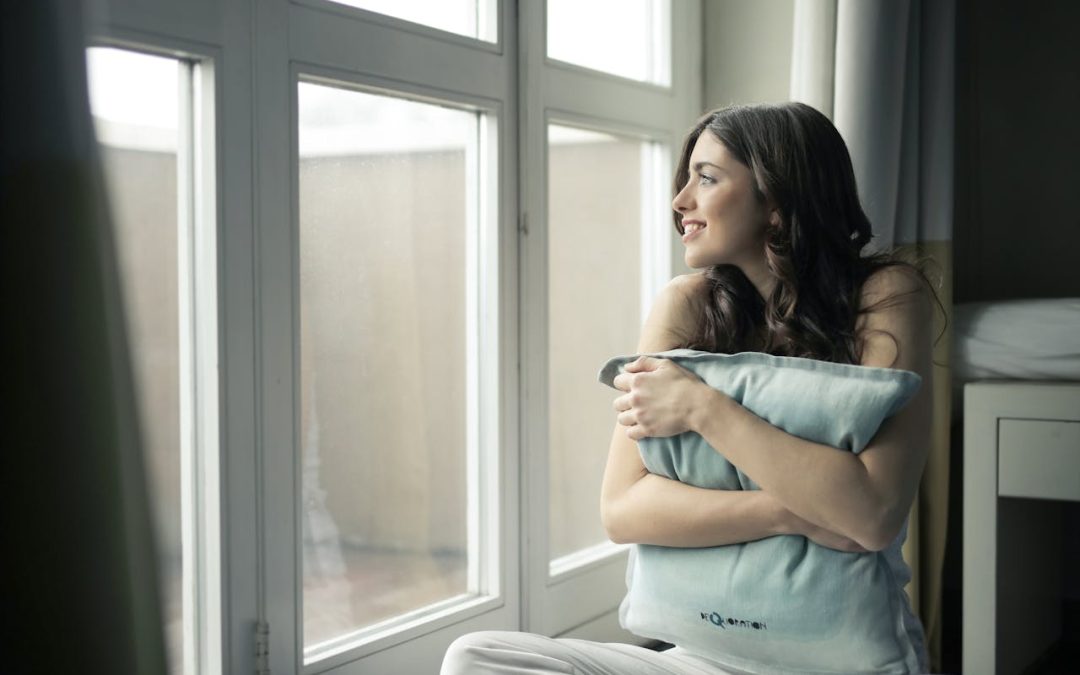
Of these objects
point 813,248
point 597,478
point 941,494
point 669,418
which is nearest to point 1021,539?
point 941,494

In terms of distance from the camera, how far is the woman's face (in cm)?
138

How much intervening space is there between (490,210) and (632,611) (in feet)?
2.77

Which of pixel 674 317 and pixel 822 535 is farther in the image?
pixel 674 317

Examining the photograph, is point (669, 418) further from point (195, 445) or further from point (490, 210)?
point (490, 210)

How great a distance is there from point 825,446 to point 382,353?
80 cm

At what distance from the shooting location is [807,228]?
1359mm

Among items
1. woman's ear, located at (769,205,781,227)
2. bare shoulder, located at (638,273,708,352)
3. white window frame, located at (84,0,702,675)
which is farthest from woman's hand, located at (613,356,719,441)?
white window frame, located at (84,0,702,675)

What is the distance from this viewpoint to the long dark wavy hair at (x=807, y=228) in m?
1.34

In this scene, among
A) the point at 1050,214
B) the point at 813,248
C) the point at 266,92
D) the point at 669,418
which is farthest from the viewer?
the point at 1050,214

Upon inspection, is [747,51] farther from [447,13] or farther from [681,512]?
[681,512]

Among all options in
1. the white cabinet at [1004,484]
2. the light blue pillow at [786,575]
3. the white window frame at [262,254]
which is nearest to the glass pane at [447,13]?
the white window frame at [262,254]

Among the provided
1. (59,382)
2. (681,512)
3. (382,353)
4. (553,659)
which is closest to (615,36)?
(382,353)

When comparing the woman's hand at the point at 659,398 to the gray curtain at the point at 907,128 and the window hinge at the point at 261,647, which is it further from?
the gray curtain at the point at 907,128

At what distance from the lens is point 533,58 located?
1.96m
